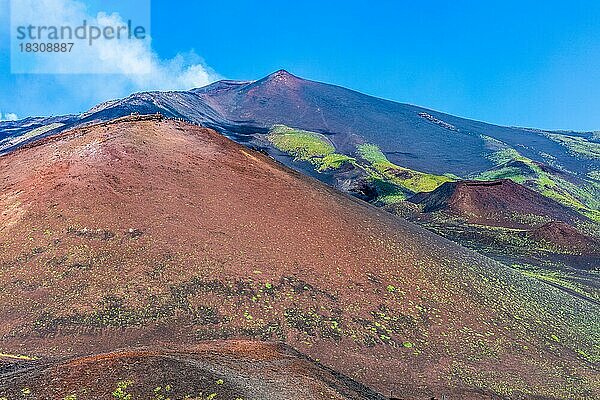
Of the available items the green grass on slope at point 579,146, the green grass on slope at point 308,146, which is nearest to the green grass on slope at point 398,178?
the green grass on slope at point 308,146

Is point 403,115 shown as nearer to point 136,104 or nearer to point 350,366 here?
point 136,104

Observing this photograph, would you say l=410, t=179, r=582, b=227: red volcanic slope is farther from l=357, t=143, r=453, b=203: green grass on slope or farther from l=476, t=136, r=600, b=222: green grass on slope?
l=476, t=136, r=600, b=222: green grass on slope

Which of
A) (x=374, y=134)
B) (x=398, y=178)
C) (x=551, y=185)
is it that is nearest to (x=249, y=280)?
(x=398, y=178)

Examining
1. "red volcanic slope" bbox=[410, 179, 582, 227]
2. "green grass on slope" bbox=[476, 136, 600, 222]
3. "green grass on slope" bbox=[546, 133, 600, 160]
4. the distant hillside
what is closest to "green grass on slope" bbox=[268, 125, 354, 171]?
the distant hillside

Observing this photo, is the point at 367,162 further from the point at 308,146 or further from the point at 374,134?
the point at 374,134

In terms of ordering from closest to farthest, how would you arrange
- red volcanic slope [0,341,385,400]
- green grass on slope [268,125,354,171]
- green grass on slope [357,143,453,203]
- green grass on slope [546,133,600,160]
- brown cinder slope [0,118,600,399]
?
red volcanic slope [0,341,385,400] < brown cinder slope [0,118,600,399] < green grass on slope [357,143,453,203] < green grass on slope [268,125,354,171] < green grass on slope [546,133,600,160]

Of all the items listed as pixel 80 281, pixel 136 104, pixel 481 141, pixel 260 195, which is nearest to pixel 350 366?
pixel 80 281

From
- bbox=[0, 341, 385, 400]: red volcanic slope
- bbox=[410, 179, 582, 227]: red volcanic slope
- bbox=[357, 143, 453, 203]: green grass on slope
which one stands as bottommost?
bbox=[0, 341, 385, 400]: red volcanic slope
